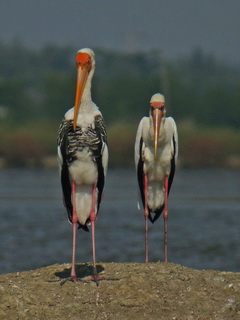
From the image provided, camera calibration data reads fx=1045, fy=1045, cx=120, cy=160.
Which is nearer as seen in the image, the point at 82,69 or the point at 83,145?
the point at 83,145

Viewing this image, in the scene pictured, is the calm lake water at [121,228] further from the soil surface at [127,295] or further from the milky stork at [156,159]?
the soil surface at [127,295]

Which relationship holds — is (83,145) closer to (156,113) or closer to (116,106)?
(156,113)

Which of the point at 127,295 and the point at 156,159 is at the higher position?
the point at 156,159

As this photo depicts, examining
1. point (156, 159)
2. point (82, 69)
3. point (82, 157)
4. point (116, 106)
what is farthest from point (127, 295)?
point (116, 106)

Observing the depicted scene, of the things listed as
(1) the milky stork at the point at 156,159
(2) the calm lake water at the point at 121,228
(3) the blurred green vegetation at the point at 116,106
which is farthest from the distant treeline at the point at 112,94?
(1) the milky stork at the point at 156,159

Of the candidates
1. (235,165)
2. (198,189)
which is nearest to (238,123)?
(235,165)

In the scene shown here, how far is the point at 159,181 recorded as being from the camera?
11.3 metres

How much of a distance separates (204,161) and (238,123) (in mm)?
7176

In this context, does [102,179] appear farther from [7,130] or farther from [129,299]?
[7,130]

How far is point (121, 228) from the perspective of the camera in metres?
23.5

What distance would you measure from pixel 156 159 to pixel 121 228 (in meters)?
12.4

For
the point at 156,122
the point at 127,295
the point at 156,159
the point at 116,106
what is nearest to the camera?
the point at 127,295

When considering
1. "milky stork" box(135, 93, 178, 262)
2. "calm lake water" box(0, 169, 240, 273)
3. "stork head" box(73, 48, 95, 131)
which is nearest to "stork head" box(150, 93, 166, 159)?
"milky stork" box(135, 93, 178, 262)

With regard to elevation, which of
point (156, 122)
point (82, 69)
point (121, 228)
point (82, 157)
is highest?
point (82, 69)
